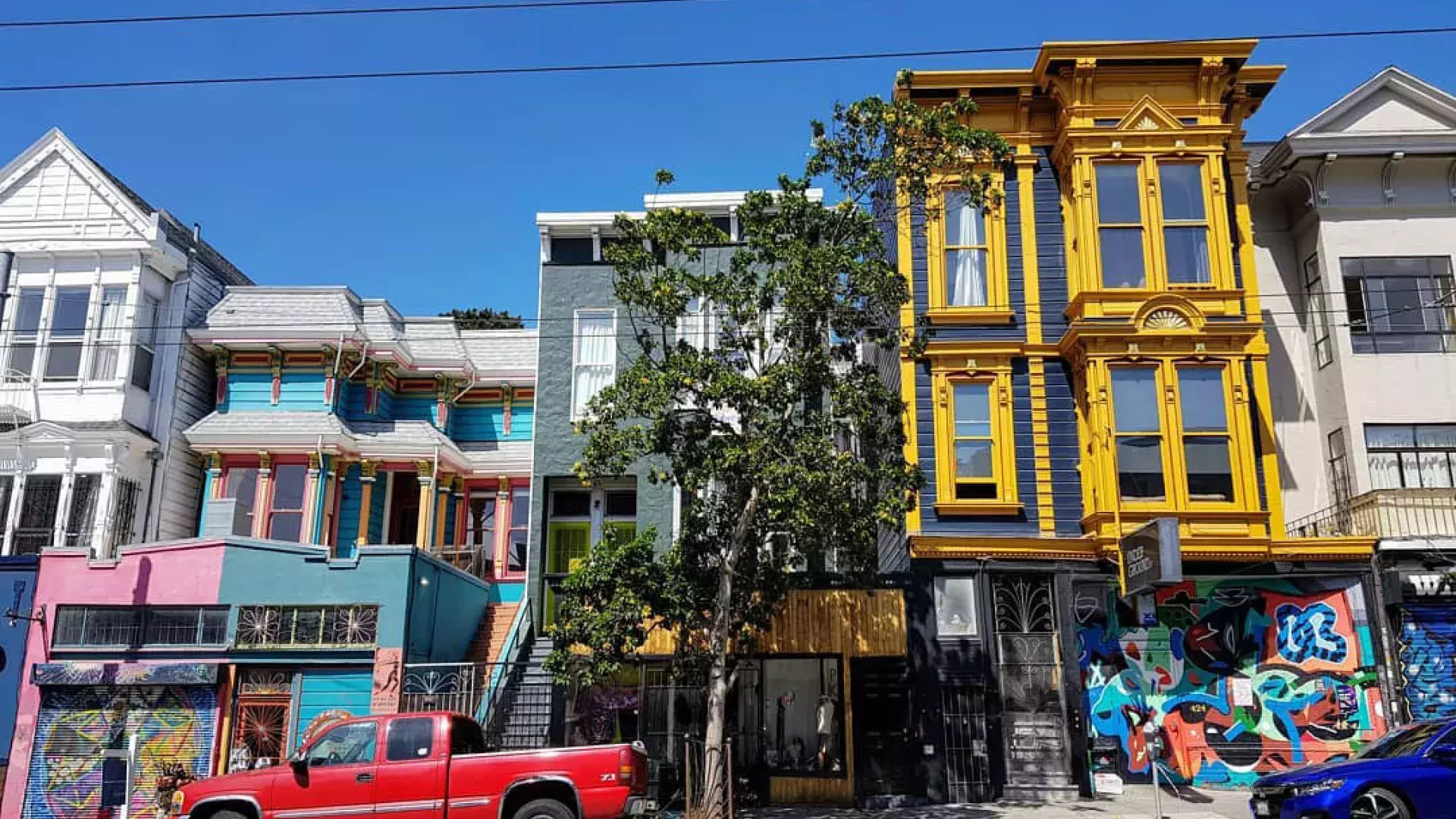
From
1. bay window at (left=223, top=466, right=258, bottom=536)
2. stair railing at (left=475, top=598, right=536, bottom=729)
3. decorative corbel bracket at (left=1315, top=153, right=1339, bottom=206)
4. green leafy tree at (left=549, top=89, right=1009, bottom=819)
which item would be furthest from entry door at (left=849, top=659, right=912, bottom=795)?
bay window at (left=223, top=466, right=258, bottom=536)

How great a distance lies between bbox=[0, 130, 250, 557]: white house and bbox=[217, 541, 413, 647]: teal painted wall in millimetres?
4376

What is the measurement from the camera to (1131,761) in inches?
768

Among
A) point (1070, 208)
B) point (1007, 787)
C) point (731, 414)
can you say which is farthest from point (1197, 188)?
point (1007, 787)

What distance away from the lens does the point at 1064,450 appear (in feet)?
69.1

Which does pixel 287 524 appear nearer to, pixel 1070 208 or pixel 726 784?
pixel 726 784

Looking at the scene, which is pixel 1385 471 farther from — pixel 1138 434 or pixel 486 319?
pixel 486 319

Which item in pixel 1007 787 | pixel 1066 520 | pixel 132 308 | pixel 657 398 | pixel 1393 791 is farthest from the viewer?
pixel 132 308

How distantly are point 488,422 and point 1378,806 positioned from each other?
20.3m

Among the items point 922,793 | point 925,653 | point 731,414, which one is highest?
point 731,414

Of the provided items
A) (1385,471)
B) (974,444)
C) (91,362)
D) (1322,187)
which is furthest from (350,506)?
(1322,187)

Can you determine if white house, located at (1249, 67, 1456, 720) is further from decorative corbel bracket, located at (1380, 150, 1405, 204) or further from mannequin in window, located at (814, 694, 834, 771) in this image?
mannequin in window, located at (814, 694, 834, 771)

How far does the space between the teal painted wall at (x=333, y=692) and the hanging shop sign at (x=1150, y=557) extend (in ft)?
43.6

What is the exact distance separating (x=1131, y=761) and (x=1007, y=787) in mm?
2286

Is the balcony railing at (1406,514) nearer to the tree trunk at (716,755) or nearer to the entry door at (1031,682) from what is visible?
the entry door at (1031,682)
